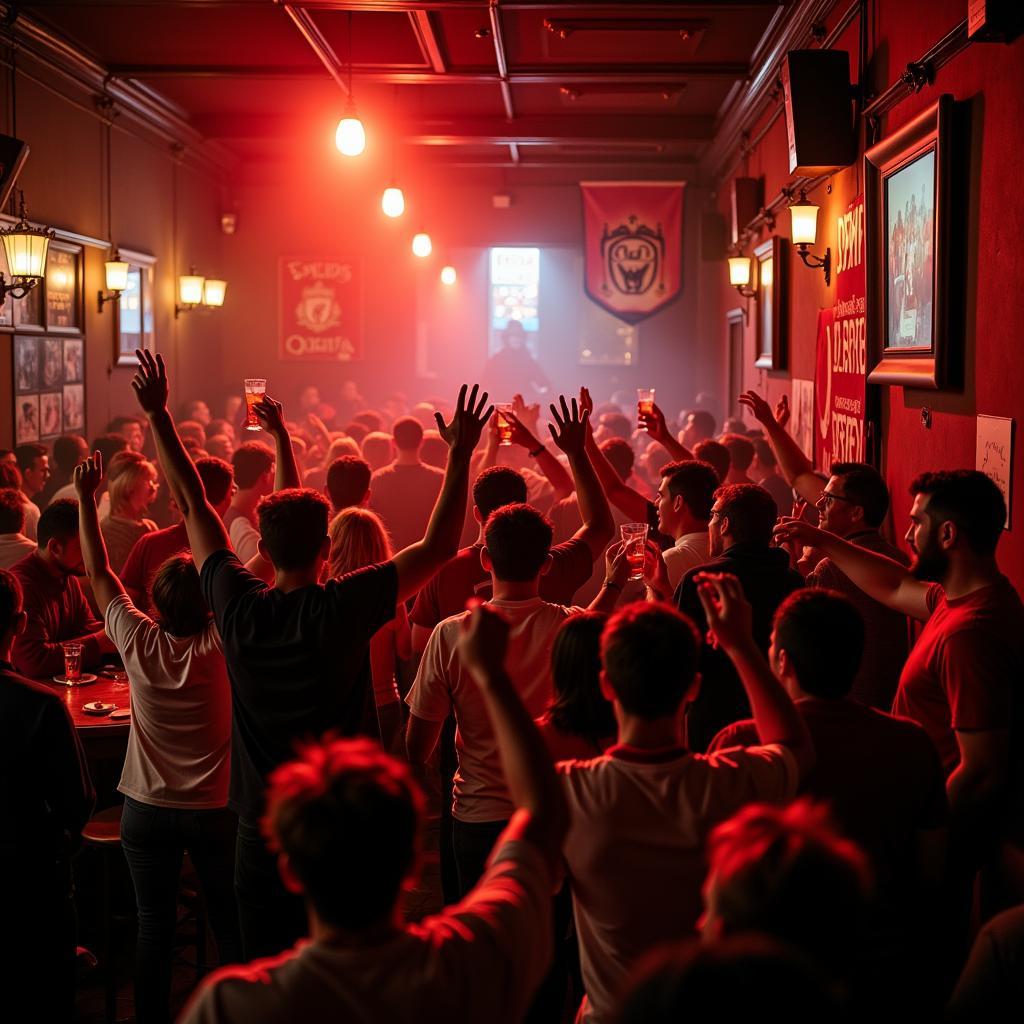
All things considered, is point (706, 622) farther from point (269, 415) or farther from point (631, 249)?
point (631, 249)

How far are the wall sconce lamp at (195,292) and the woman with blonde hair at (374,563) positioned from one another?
34.3 ft

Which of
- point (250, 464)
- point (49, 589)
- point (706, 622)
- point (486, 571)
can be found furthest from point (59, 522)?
point (706, 622)

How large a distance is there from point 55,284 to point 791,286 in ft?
20.6

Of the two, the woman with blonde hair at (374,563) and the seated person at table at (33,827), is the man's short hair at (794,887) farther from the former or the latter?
the woman with blonde hair at (374,563)

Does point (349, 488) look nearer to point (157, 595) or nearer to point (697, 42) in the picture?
A: point (157, 595)

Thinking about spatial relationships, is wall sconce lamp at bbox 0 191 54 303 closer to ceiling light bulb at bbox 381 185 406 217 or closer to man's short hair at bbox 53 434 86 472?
man's short hair at bbox 53 434 86 472

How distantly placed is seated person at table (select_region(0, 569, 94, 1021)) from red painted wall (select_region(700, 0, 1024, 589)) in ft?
10.5

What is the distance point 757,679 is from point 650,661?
271mm

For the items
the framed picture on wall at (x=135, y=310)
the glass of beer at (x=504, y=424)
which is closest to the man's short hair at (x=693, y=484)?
the glass of beer at (x=504, y=424)

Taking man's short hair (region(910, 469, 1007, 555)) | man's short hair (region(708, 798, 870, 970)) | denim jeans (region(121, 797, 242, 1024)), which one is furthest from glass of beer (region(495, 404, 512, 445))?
man's short hair (region(708, 798, 870, 970))

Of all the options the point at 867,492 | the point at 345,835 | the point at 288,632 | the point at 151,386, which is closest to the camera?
the point at 345,835

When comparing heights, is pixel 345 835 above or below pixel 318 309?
below

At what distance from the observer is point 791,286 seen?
9.60 meters

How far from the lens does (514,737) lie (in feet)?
6.55
